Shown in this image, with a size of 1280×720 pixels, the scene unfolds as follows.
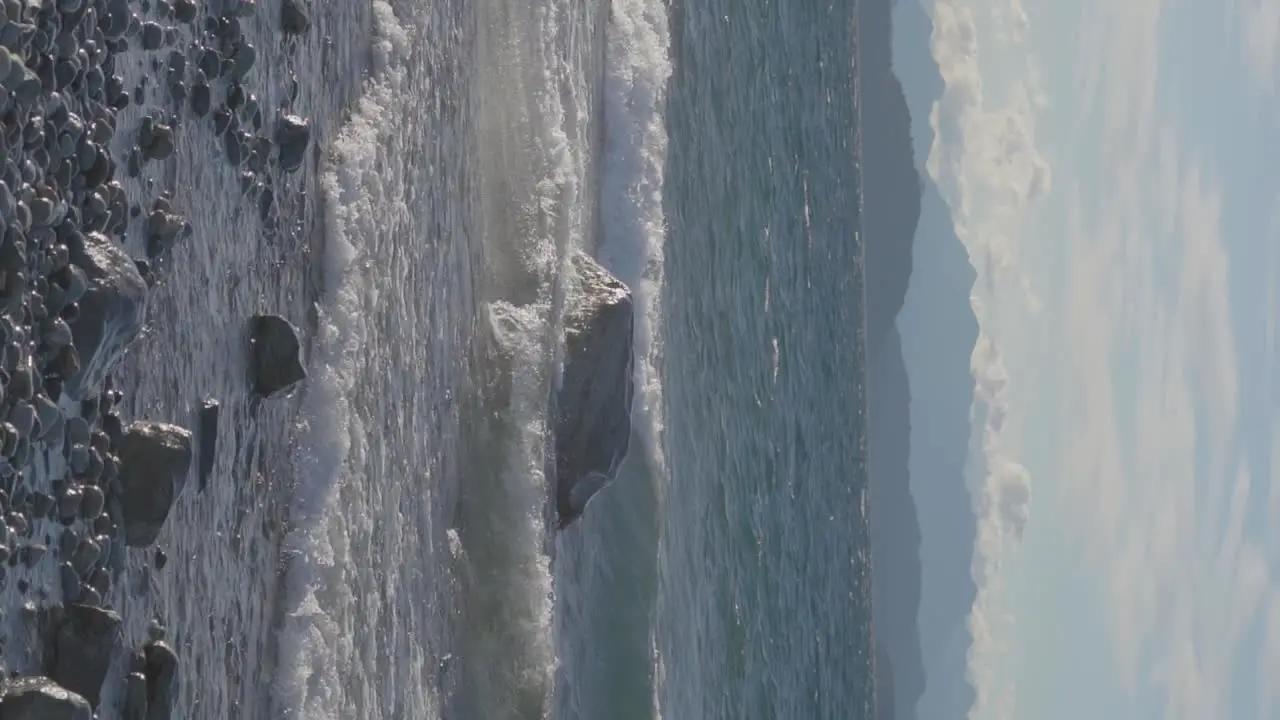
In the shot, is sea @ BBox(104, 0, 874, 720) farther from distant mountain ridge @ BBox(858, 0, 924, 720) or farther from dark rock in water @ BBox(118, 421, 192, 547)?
distant mountain ridge @ BBox(858, 0, 924, 720)

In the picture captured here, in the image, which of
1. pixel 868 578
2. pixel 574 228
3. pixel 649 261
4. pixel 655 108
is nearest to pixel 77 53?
pixel 574 228

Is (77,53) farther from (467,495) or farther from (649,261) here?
(649,261)

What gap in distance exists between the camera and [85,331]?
143 centimetres

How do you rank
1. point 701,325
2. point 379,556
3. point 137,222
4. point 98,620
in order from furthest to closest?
point 701,325 → point 379,556 → point 137,222 → point 98,620

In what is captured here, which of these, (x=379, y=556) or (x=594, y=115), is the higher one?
(x=594, y=115)

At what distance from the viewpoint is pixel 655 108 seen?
13.4ft

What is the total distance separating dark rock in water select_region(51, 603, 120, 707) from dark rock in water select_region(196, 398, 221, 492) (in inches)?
11.8

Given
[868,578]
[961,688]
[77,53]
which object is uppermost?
[77,53]

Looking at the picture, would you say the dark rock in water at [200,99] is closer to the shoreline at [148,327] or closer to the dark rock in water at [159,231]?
the shoreline at [148,327]

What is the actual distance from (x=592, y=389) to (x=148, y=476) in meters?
1.80

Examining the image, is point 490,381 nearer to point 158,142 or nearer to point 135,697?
point 158,142

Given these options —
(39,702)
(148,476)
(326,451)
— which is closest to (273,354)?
(326,451)

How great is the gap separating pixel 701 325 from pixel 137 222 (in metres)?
3.03

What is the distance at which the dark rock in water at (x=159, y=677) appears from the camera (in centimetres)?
156
